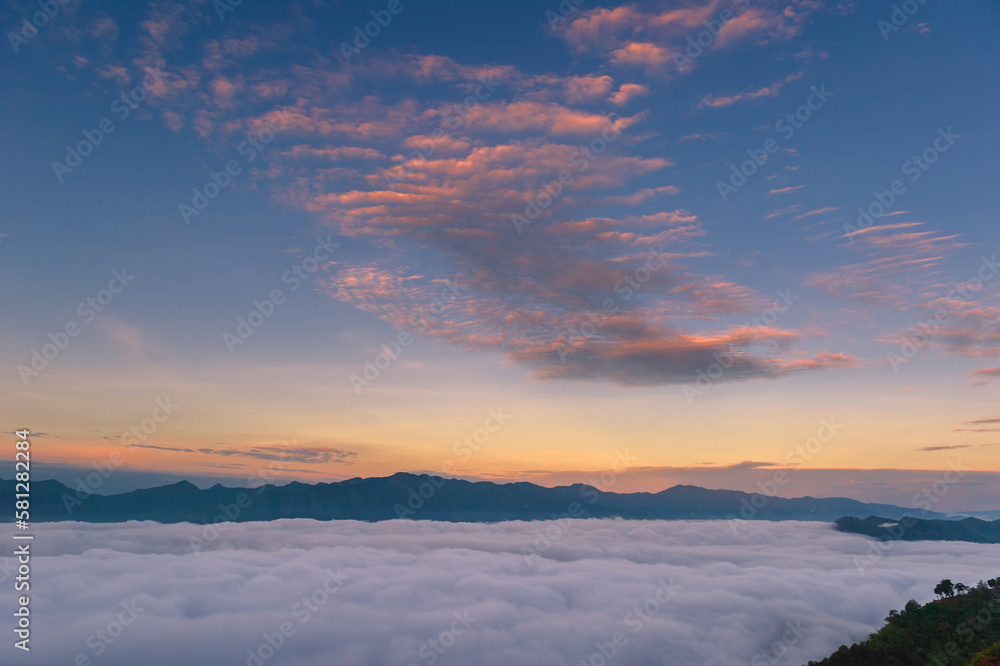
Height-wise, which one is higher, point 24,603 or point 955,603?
point 24,603

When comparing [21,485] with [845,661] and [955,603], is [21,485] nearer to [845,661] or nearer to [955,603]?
[845,661]

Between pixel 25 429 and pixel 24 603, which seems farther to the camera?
pixel 24 603

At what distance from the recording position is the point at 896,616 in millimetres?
185750

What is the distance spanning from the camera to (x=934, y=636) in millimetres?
161500

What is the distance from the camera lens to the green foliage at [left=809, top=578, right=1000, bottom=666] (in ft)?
458

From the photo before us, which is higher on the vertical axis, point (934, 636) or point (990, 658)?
point (990, 658)

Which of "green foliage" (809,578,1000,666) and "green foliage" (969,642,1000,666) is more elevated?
"green foliage" (969,642,1000,666)

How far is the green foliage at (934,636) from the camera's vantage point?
139500 mm

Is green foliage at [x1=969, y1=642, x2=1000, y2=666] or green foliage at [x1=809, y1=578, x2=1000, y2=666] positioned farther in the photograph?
green foliage at [x1=809, y1=578, x2=1000, y2=666]

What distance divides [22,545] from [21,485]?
15.4 m

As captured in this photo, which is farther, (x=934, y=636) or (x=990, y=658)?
(x=934, y=636)

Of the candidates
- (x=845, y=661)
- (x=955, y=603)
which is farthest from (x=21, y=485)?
(x=955, y=603)

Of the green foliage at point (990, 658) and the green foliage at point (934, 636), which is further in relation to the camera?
the green foliage at point (934, 636)

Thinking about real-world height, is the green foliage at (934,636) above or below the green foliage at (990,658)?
below
